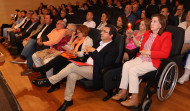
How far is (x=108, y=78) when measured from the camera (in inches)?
75.8

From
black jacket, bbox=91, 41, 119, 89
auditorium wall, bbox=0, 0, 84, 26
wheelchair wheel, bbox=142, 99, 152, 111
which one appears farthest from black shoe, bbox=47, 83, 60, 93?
auditorium wall, bbox=0, 0, 84, 26

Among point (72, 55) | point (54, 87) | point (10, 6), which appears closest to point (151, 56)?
point (72, 55)

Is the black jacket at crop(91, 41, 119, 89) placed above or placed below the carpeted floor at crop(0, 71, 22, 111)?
above

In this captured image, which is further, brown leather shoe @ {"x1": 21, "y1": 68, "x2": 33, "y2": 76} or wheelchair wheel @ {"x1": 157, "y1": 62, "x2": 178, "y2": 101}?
brown leather shoe @ {"x1": 21, "y1": 68, "x2": 33, "y2": 76}

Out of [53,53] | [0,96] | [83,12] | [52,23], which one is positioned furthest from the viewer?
[83,12]

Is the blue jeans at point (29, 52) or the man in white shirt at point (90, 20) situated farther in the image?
the man in white shirt at point (90, 20)

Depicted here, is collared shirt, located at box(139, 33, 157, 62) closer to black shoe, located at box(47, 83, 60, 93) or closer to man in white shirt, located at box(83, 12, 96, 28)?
black shoe, located at box(47, 83, 60, 93)

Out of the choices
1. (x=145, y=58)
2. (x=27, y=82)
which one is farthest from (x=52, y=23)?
(x=145, y=58)

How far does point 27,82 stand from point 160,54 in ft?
6.88

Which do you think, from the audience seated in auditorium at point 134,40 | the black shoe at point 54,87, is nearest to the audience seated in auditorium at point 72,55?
the black shoe at point 54,87

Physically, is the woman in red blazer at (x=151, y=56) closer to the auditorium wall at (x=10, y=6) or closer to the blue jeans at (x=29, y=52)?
the blue jeans at (x=29, y=52)

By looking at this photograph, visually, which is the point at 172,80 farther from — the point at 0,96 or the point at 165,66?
the point at 0,96

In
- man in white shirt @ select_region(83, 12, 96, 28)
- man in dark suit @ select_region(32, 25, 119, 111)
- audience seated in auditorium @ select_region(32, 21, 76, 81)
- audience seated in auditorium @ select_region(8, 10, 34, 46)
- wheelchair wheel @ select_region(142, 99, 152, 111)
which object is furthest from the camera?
audience seated in auditorium @ select_region(8, 10, 34, 46)

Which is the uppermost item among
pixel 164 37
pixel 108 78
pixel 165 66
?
pixel 164 37
